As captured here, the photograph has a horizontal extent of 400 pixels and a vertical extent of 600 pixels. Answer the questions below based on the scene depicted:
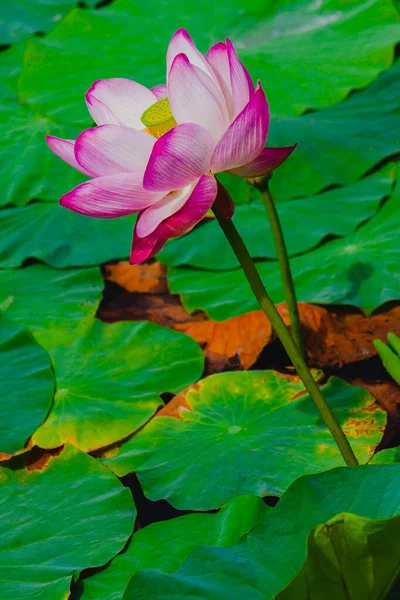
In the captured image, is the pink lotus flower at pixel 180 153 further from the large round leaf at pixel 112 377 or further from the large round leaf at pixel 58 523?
the large round leaf at pixel 112 377

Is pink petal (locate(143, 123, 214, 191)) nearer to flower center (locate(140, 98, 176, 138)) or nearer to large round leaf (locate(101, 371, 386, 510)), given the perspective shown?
flower center (locate(140, 98, 176, 138))

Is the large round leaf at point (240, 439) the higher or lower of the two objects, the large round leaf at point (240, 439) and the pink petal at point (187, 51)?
the lower

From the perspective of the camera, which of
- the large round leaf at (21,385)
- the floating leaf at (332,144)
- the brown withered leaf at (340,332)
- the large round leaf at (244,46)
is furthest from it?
the large round leaf at (244,46)

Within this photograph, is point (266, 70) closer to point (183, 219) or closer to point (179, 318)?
point (179, 318)

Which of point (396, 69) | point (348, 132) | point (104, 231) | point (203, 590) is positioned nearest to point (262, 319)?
point (104, 231)

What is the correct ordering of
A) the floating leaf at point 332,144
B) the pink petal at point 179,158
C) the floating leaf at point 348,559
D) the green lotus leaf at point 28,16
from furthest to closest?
the green lotus leaf at point 28,16 → the floating leaf at point 332,144 → the pink petal at point 179,158 → the floating leaf at point 348,559

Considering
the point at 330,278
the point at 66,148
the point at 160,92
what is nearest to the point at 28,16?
the point at 330,278

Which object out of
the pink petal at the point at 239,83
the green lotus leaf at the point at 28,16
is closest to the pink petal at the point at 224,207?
the pink petal at the point at 239,83

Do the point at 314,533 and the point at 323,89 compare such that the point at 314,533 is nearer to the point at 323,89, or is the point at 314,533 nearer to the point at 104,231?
the point at 104,231
